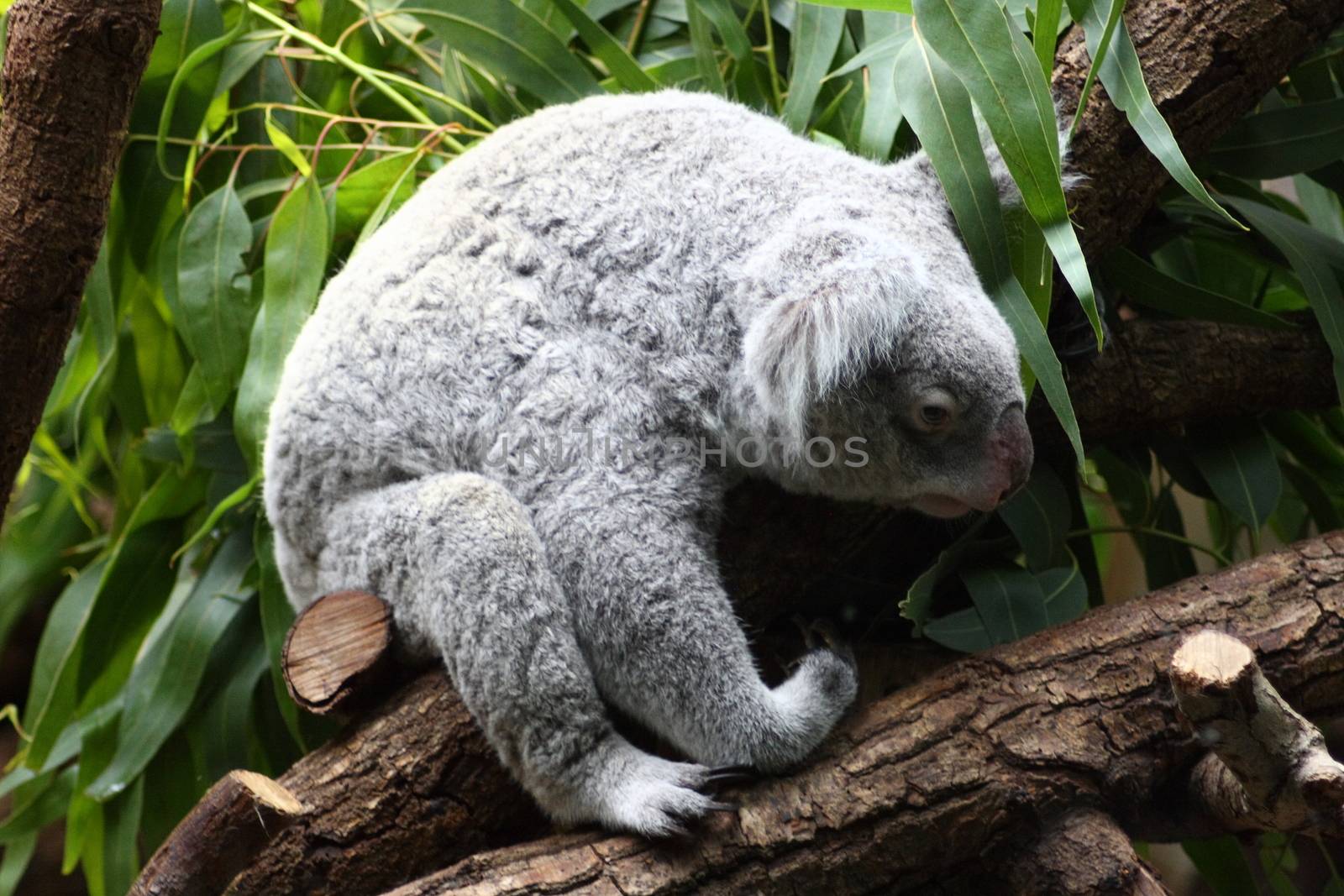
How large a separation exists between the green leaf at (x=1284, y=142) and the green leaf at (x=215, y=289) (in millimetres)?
2483

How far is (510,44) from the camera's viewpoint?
277cm

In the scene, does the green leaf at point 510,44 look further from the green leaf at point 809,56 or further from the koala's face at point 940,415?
the koala's face at point 940,415

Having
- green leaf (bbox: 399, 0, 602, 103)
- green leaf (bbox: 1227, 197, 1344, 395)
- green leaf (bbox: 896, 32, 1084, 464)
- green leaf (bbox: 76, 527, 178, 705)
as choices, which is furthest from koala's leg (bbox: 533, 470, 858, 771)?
green leaf (bbox: 76, 527, 178, 705)

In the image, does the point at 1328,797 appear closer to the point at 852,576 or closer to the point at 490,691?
the point at 852,576

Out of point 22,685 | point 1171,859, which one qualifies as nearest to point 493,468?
point 1171,859

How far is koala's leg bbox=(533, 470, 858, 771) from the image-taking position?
2.05 metres

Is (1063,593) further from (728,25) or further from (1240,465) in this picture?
(728,25)

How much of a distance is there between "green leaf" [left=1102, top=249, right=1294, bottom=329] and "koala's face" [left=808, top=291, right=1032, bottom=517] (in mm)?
749

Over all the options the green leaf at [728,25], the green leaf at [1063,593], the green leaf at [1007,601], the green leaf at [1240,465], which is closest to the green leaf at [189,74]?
the green leaf at [728,25]

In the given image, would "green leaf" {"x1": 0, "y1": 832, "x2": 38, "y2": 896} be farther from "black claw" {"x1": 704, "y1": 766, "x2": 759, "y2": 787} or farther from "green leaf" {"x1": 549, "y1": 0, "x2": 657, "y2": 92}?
"green leaf" {"x1": 549, "y1": 0, "x2": 657, "y2": 92}

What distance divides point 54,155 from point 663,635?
1.43m

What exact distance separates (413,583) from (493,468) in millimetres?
277

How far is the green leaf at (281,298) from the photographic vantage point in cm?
263

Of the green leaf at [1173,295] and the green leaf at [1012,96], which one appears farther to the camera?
the green leaf at [1173,295]
